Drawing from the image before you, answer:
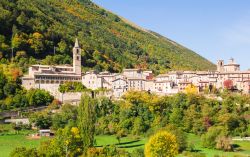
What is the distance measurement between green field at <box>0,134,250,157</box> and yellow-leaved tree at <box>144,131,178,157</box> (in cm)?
415

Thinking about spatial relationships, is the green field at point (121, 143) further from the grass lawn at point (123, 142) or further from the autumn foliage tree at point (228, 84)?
the autumn foliage tree at point (228, 84)

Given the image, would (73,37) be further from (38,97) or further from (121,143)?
(121,143)

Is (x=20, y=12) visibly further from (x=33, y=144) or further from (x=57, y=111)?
(x=33, y=144)

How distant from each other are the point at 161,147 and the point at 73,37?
6086 centimetres

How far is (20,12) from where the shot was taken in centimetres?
9056

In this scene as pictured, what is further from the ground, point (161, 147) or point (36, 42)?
point (36, 42)

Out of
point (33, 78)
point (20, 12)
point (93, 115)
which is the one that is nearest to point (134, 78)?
point (33, 78)

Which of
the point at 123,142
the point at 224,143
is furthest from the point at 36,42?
the point at 224,143

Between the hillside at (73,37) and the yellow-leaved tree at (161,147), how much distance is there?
32.8m

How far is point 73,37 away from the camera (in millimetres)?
102500

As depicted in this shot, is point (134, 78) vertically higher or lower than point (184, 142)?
higher

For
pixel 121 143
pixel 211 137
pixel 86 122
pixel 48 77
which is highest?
pixel 48 77

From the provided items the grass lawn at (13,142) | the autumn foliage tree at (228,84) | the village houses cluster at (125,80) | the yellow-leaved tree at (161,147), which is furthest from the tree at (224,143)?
the grass lawn at (13,142)

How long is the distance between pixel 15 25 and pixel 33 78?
2031 cm
